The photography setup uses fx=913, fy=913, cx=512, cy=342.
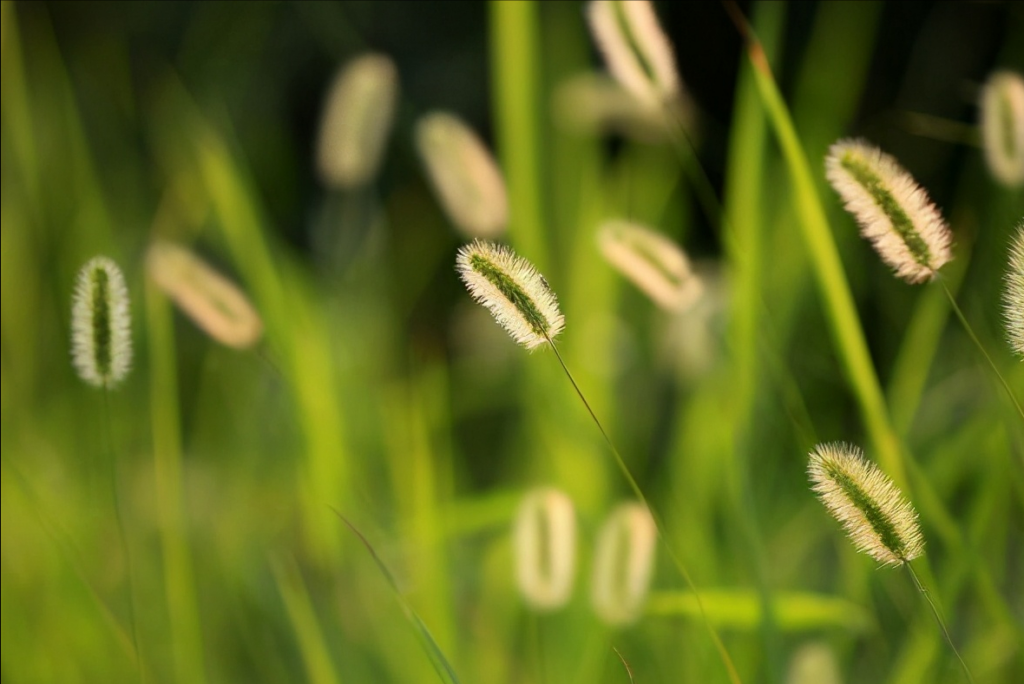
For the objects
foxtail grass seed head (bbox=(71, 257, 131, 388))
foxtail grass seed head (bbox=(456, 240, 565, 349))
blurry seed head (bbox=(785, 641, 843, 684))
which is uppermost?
foxtail grass seed head (bbox=(71, 257, 131, 388))

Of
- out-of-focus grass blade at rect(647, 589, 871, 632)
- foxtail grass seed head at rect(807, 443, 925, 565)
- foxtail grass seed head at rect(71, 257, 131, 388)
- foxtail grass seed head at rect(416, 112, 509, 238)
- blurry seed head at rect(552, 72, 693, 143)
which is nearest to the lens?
foxtail grass seed head at rect(807, 443, 925, 565)

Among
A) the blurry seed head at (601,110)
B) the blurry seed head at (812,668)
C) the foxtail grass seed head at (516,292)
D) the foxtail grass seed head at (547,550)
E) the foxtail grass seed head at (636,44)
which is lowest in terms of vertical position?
the blurry seed head at (812,668)

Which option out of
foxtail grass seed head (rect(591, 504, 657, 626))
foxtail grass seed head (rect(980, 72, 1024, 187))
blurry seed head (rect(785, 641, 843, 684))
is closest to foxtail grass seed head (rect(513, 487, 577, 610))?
foxtail grass seed head (rect(591, 504, 657, 626))

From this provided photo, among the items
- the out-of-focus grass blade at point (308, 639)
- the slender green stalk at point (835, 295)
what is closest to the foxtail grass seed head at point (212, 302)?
the out-of-focus grass blade at point (308, 639)

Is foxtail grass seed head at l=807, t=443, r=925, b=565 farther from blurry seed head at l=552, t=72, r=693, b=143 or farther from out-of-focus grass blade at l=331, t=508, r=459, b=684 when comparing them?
blurry seed head at l=552, t=72, r=693, b=143

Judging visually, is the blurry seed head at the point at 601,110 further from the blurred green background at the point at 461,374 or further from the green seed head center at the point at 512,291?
the green seed head center at the point at 512,291

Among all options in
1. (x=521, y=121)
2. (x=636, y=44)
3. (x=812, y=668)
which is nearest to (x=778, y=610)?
(x=812, y=668)

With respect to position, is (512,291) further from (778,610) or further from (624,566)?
(778,610)
